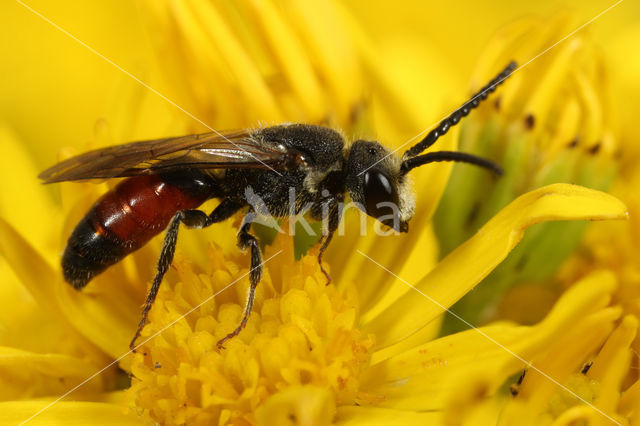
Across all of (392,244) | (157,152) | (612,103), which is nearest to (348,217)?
(392,244)

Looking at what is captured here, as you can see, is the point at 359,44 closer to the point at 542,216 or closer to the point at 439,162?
the point at 439,162

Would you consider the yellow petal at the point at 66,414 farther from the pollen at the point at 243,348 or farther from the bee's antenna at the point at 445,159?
the bee's antenna at the point at 445,159

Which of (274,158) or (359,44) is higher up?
(359,44)

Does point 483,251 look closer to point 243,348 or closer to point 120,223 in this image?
point 243,348

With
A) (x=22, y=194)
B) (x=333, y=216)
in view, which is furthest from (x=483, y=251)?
(x=22, y=194)

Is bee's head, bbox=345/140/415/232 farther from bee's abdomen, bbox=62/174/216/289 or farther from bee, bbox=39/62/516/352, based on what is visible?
bee's abdomen, bbox=62/174/216/289

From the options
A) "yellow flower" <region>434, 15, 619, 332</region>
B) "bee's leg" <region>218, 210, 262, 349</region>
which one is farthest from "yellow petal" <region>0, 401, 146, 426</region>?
"yellow flower" <region>434, 15, 619, 332</region>
